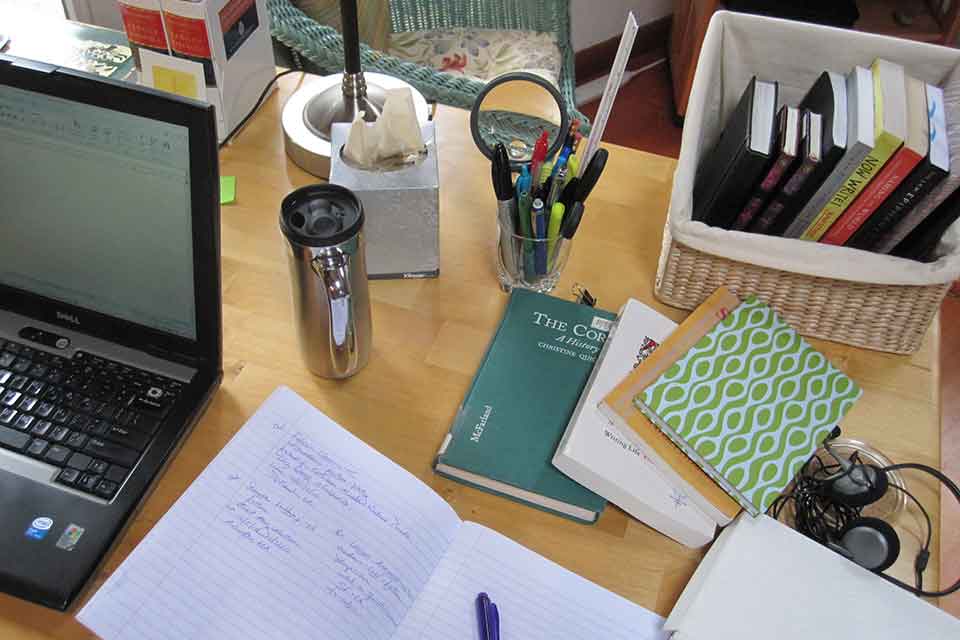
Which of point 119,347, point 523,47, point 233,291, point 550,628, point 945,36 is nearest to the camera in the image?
point 550,628

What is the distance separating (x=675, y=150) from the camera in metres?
2.30

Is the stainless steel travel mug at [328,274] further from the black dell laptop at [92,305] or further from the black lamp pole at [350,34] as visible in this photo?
the black lamp pole at [350,34]

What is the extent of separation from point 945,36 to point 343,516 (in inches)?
87.8

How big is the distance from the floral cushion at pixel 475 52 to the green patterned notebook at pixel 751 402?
3.40 feet

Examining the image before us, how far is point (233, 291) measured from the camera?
2.87ft

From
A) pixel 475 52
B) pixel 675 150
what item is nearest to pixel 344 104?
pixel 475 52

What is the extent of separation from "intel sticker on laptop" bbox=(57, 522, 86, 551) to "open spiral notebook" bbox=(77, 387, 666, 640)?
4cm

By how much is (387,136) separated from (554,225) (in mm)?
190

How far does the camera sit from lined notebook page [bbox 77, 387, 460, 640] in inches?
24.5

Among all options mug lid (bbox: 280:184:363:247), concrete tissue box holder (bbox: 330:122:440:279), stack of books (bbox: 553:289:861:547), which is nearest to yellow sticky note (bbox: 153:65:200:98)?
concrete tissue box holder (bbox: 330:122:440:279)

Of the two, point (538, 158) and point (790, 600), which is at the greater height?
point (538, 158)

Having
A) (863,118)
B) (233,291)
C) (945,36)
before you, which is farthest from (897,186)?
(945,36)

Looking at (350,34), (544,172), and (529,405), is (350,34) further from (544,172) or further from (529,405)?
(529,405)

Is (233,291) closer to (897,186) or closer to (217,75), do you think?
(217,75)
